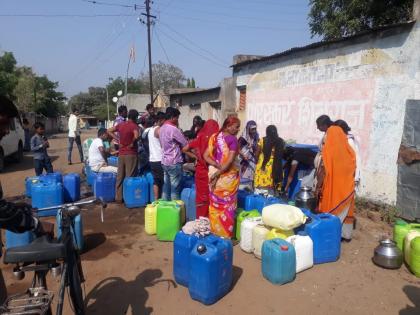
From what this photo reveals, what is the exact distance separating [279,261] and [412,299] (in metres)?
1.49

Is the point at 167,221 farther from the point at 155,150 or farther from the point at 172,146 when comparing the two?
the point at 155,150

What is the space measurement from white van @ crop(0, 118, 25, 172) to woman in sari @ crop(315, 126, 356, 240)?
10.9 meters

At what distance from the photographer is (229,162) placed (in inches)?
173

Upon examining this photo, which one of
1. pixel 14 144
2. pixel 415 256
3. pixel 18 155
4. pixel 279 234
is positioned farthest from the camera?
pixel 18 155

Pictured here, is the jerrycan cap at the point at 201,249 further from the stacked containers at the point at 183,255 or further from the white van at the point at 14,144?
the white van at the point at 14,144

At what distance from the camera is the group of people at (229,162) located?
14.9 feet

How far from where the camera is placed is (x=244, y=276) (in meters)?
4.14

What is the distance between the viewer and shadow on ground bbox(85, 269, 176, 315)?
11.4 feet

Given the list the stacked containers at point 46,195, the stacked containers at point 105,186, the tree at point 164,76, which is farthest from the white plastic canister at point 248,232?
the tree at point 164,76

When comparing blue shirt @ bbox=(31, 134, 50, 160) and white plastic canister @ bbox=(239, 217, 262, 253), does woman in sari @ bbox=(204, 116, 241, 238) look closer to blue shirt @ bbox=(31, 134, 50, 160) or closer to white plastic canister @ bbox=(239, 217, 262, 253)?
white plastic canister @ bbox=(239, 217, 262, 253)

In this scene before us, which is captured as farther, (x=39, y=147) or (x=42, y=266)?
(x=39, y=147)

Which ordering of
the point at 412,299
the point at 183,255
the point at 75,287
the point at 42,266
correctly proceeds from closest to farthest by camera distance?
1. the point at 42,266
2. the point at 75,287
3. the point at 412,299
4. the point at 183,255

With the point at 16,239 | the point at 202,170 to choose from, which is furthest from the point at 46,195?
the point at 202,170

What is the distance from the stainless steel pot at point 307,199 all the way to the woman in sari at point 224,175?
4.17 ft
